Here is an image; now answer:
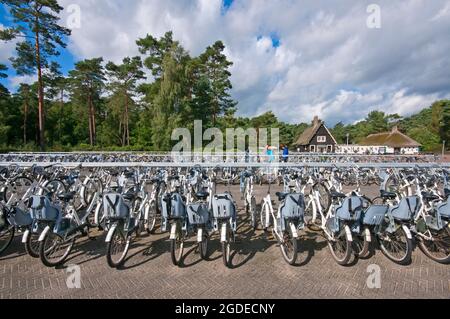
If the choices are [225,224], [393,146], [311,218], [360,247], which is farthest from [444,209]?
[393,146]

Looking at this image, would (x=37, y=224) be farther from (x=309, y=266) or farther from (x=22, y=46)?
(x=22, y=46)

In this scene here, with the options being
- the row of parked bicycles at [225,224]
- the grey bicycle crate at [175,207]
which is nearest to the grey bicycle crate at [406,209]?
the row of parked bicycles at [225,224]

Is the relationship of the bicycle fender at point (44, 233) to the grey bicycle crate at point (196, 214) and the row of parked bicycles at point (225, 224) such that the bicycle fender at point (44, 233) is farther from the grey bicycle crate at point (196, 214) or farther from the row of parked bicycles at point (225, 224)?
the grey bicycle crate at point (196, 214)

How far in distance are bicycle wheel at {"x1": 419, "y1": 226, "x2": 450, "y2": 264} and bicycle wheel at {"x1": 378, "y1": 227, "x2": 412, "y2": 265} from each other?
0.38 m

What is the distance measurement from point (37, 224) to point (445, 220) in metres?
5.27

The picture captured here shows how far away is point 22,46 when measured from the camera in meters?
16.8

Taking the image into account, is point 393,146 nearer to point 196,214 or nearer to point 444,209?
point 444,209

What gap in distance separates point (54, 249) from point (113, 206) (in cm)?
109

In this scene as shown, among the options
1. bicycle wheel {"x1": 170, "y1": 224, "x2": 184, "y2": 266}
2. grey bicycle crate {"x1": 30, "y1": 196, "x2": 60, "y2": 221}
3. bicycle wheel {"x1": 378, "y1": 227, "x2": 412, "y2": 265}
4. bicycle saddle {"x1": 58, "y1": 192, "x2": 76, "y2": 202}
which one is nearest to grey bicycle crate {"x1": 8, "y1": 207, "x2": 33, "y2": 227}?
grey bicycle crate {"x1": 30, "y1": 196, "x2": 60, "y2": 221}

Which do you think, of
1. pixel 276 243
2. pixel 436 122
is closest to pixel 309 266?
pixel 276 243

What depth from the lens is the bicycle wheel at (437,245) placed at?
2.96 meters

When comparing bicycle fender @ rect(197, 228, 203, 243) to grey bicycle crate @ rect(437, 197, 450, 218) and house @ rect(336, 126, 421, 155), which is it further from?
house @ rect(336, 126, 421, 155)

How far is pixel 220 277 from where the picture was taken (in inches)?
102

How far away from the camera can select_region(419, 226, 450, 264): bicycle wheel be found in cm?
296
